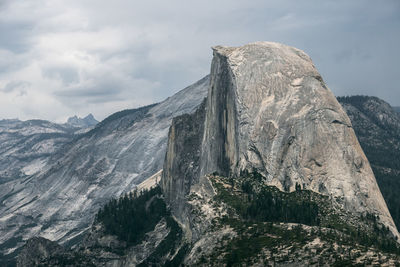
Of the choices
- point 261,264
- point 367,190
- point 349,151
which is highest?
point 349,151

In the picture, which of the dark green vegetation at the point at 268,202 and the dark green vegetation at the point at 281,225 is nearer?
the dark green vegetation at the point at 281,225

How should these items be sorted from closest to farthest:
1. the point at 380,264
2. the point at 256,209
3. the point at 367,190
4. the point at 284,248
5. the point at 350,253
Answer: the point at 380,264, the point at 350,253, the point at 284,248, the point at 256,209, the point at 367,190

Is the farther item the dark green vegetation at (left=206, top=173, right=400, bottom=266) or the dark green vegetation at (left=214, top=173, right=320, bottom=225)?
the dark green vegetation at (left=214, top=173, right=320, bottom=225)

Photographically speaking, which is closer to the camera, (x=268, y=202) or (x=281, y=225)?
(x=281, y=225)

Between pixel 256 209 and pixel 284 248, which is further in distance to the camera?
pixel 256 209

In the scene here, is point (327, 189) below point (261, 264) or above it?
above

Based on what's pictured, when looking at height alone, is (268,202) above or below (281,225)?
above

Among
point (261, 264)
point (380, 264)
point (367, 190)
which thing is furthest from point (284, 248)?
point (367, 190)

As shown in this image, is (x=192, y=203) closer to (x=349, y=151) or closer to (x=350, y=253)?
(x=349, y=151)
